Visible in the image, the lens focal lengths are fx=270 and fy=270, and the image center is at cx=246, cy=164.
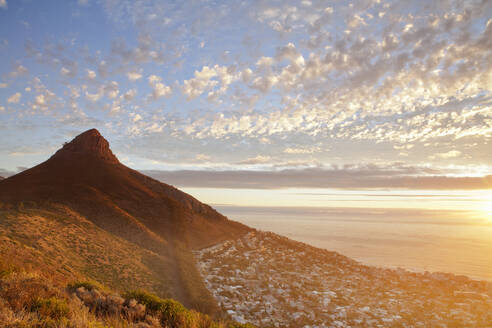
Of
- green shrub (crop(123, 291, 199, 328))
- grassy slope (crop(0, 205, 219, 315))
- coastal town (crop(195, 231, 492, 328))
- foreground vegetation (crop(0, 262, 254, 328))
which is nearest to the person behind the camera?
foreground vegetation (crop(0, 262, 254, 328))

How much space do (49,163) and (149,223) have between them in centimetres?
2054

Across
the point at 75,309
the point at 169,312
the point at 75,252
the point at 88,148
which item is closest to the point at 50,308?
the point at 75,309

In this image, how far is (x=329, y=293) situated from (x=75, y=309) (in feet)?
60.9

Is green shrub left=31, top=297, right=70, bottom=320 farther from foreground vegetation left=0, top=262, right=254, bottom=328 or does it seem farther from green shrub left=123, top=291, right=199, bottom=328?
green shrub left=123, top=291, right=199, bottom=328

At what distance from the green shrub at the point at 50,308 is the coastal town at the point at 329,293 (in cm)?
1030

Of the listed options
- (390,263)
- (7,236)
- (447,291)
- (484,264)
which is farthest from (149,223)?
(484,264)

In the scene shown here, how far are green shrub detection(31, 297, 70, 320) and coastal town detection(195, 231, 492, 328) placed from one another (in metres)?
10.3

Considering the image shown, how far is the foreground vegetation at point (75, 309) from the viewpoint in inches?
273

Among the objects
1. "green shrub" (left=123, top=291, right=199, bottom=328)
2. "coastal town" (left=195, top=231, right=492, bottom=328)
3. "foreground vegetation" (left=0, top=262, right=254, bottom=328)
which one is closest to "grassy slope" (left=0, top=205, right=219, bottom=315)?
"coastal town" (left=195, top=231, right=492, bottom=328)

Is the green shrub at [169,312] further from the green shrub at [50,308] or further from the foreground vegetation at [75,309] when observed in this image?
the green shrub at [50,308]

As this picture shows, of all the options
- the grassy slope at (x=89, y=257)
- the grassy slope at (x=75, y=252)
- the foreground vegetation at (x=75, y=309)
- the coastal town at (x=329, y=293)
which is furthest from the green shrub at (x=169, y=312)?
the coastal town at (x=329, y=293)

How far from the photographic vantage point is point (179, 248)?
1172 inches

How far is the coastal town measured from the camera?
17.3 metres

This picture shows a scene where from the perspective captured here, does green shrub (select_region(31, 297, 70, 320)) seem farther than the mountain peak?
No
